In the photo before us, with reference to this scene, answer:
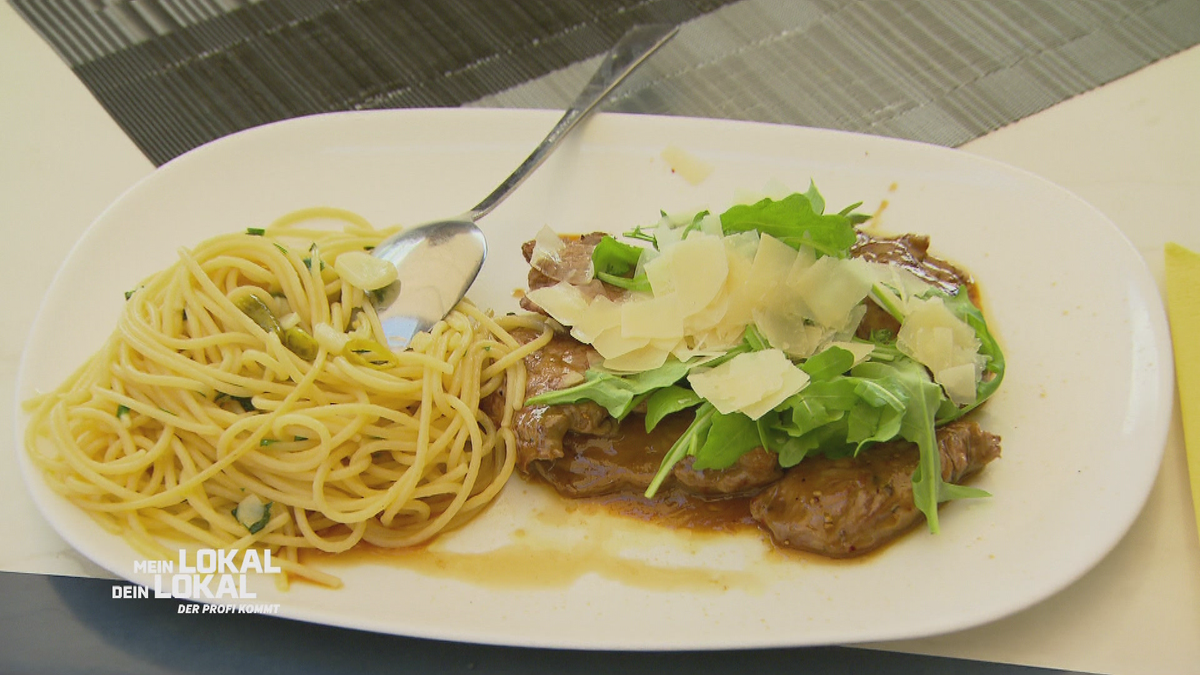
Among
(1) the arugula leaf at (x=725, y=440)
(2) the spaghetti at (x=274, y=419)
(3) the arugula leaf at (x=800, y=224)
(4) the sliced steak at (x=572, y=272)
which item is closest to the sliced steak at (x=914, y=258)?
(3) the arugula leaf at (x=800, y=224)

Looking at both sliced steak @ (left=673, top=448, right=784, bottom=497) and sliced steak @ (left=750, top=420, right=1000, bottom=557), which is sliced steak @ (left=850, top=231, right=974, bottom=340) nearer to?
sliced steak @ (left=750, top=420, right=1000, bottom=557)

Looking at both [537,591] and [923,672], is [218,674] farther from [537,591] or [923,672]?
[923,672]

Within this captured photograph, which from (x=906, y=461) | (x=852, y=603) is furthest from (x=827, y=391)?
(x=852, y=603)

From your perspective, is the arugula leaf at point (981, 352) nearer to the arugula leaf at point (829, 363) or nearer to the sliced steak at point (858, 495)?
the sliced steak at point (858, 495)

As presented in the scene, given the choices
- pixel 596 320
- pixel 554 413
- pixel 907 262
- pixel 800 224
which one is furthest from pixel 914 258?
pixel 554 413

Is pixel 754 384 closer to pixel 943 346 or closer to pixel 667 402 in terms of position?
pixel 667 402

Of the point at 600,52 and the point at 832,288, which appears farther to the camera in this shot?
the point at 600,52
